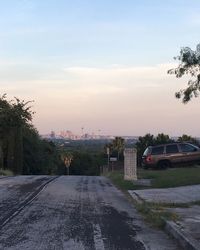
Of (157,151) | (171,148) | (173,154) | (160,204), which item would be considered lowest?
(160,204)

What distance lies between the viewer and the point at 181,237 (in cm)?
1070

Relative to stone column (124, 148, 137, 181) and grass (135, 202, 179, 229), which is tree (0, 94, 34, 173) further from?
grass (135, 202, 179, 229)

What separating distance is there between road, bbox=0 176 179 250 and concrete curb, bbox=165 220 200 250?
6.4 inches

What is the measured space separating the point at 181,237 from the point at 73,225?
9.87ft

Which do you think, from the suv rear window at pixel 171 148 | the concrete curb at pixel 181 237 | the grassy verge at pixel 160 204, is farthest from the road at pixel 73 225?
the suv rear window at pixel 171 148

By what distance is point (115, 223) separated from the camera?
13383 millimetres

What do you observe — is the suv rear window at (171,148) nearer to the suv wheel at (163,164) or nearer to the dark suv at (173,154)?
the dark suv at (173,154)

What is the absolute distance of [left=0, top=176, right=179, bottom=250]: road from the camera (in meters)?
10.5

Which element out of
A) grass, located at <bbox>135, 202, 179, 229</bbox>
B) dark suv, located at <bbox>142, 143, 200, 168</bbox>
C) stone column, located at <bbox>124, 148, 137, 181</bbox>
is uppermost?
dark suv, located at <bbox>142, 143, 200, 168</bbox>

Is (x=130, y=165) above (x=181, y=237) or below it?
above

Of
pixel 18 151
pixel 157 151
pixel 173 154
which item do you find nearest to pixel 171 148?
pixel 173 154

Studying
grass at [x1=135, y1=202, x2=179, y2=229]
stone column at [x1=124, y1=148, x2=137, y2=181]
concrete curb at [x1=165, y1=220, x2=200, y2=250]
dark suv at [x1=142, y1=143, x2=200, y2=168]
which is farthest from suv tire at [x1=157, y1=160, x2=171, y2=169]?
concrete curb at [x1=165, y1=220, x2=200, y2=250]

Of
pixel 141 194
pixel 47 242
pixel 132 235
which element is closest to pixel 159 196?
pixel 141 194

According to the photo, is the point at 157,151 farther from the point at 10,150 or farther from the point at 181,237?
the point at 10,150
